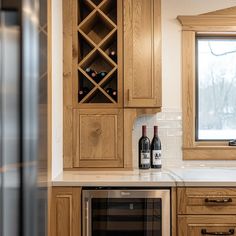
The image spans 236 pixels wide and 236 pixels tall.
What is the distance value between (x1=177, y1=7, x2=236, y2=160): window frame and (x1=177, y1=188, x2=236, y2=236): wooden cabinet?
2.48ft

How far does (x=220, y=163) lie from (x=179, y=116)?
0.50 m

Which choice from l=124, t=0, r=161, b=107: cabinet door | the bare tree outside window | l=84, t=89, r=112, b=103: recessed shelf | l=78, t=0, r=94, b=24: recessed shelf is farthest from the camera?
the bare tree outside window

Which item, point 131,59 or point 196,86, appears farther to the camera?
point 196,86

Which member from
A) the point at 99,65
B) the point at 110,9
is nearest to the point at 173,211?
the point at 99,65

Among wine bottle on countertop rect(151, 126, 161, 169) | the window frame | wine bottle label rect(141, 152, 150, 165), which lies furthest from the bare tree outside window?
wine bottle label rect(141, 152, 150, 165)

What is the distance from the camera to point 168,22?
122 inches

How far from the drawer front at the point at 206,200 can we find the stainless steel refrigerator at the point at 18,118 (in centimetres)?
149

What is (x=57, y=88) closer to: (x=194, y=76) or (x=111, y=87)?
(x=111, y=87)

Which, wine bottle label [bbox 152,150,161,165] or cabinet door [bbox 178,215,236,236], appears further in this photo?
wine bottle label [bbox 152,150,161,165]

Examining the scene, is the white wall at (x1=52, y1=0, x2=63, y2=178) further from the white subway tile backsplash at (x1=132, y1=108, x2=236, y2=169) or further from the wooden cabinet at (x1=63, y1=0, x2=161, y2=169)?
the white subway tile backsplash at (x1=132, y1=108, x2=236, y2=169)

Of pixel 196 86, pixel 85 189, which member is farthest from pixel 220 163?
pixel 85 189

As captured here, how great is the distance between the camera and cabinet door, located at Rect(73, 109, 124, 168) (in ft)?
9.32

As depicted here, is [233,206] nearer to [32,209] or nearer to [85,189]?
[85,189]

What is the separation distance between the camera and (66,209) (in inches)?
92.9
